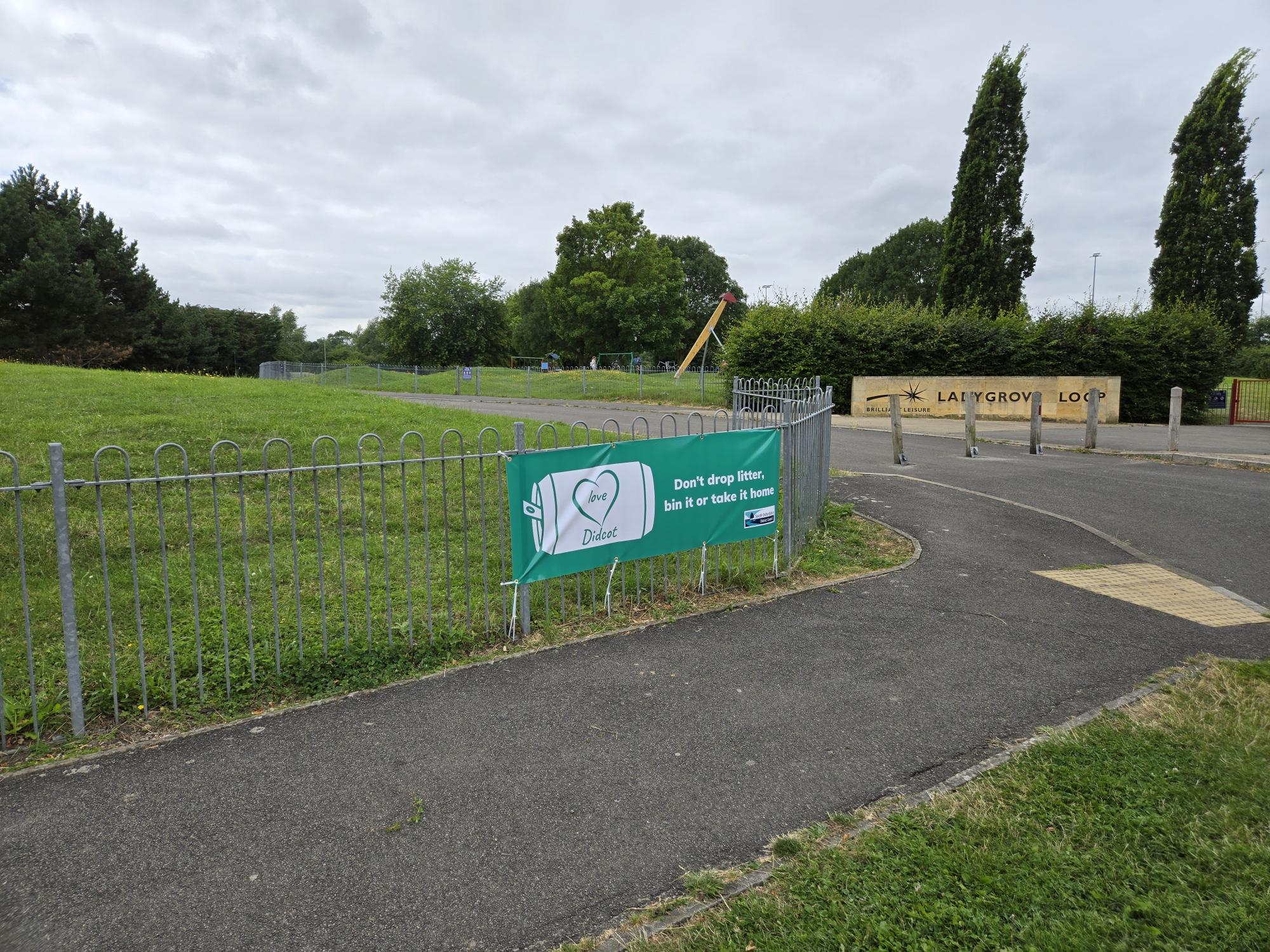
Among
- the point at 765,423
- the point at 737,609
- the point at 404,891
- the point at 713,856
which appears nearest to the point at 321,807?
the point at 404,891

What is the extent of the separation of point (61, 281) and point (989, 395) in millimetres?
42506

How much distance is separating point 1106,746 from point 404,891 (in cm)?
339

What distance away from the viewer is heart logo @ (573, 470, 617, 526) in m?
5.74

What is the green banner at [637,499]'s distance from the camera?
552 centimetres

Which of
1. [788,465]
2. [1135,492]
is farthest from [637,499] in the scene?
[1135,492]

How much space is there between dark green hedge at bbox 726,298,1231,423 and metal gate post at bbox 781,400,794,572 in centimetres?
1859

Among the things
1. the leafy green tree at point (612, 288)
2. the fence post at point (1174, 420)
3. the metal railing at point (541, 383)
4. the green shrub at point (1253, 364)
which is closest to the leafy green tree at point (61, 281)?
the metal railing at point (541, 383)

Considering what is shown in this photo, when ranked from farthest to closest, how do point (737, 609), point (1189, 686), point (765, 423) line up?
1. point (765, 423)
2. point (737, 609)
3. point (1189, 686)

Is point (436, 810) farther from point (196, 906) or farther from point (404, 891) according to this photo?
point (196, 906)

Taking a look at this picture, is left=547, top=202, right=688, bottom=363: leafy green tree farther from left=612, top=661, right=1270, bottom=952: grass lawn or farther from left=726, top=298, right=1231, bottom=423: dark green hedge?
left=612, top=661, right=1270, bottom=952: grass lawn

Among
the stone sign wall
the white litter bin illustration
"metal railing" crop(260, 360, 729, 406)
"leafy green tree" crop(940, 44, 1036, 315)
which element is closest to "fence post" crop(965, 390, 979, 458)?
the stone sign wall

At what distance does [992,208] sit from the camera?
33.5 meters

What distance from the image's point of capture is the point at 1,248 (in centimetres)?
3859

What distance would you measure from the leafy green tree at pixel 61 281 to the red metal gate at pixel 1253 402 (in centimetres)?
4898
